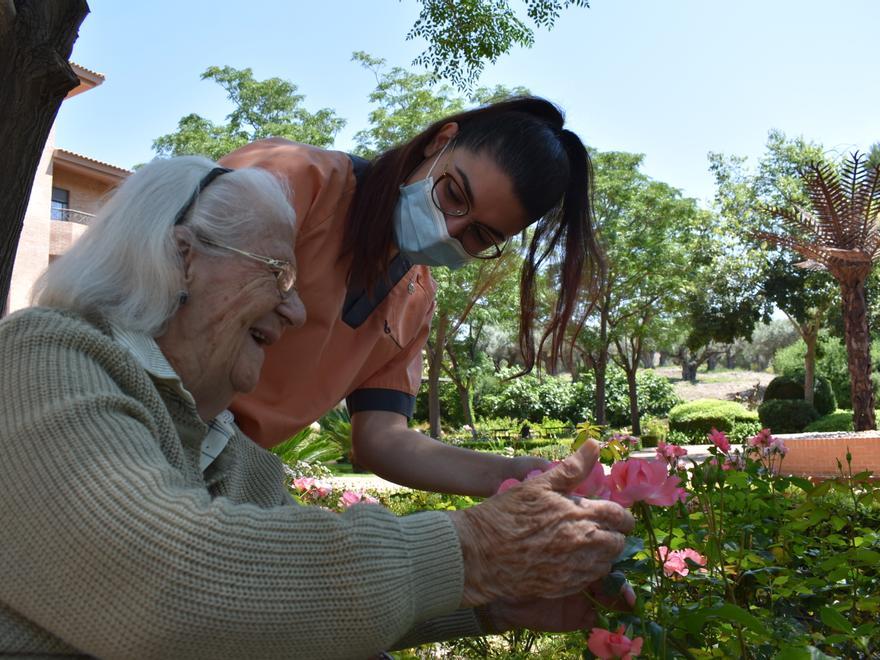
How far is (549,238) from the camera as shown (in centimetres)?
251

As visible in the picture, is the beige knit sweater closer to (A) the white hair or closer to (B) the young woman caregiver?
(A) the white hair

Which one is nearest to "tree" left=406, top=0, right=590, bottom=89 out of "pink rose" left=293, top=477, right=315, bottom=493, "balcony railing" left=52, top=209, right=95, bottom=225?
"pink rose" left=293, top=477, right=315, bottom=493

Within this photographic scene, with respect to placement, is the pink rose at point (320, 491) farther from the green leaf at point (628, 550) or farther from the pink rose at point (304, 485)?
the green leaf at point (628, 550)

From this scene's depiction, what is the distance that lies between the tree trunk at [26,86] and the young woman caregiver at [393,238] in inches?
59.5

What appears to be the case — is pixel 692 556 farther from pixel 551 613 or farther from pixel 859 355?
pixel 859 355

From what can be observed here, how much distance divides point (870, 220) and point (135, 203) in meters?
15.3

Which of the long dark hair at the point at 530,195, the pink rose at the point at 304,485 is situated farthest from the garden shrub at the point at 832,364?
the long dark hair at the point at 530,195

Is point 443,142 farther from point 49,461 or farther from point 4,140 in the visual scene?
point 4,140

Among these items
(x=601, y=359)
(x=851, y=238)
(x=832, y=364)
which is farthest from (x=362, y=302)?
(x=832, y=364)

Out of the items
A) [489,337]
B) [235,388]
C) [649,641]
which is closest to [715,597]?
[649,641]

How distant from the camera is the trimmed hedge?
22.8 meters

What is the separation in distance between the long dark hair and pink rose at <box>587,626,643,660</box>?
120 centimetres

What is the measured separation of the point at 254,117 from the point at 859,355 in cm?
1727

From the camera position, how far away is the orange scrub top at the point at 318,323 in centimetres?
216
